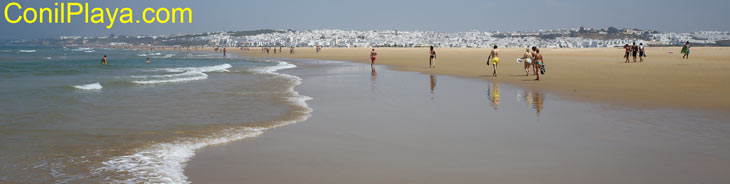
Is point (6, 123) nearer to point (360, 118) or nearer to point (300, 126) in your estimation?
point (300, 126)

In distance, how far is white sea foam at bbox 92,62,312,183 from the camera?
5695 millimetres

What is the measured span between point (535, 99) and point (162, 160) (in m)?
9.29

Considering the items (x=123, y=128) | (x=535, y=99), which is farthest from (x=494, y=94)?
(x=123, y=128)

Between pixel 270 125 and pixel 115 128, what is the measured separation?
8.39 ft

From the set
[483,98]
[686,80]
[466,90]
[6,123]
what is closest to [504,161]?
[483,98]

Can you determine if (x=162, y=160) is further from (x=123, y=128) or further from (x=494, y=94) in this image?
(x=494, y=94)

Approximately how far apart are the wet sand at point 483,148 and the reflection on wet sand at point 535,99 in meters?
0.17

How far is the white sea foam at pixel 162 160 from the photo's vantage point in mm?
5695

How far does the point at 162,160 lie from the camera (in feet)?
21.4

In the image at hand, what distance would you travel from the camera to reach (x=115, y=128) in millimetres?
9156

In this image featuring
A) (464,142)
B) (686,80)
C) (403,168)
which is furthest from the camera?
(686,80)

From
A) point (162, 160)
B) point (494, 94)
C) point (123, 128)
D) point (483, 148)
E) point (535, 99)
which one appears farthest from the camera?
point (494, 94)

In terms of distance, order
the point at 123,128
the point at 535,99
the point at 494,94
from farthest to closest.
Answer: the point at 494,94
the point at 535,99
the point at 123,128

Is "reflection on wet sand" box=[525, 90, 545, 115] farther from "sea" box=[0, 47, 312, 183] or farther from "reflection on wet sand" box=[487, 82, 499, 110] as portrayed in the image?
"sea" box=[0, 47, 312, 183]
